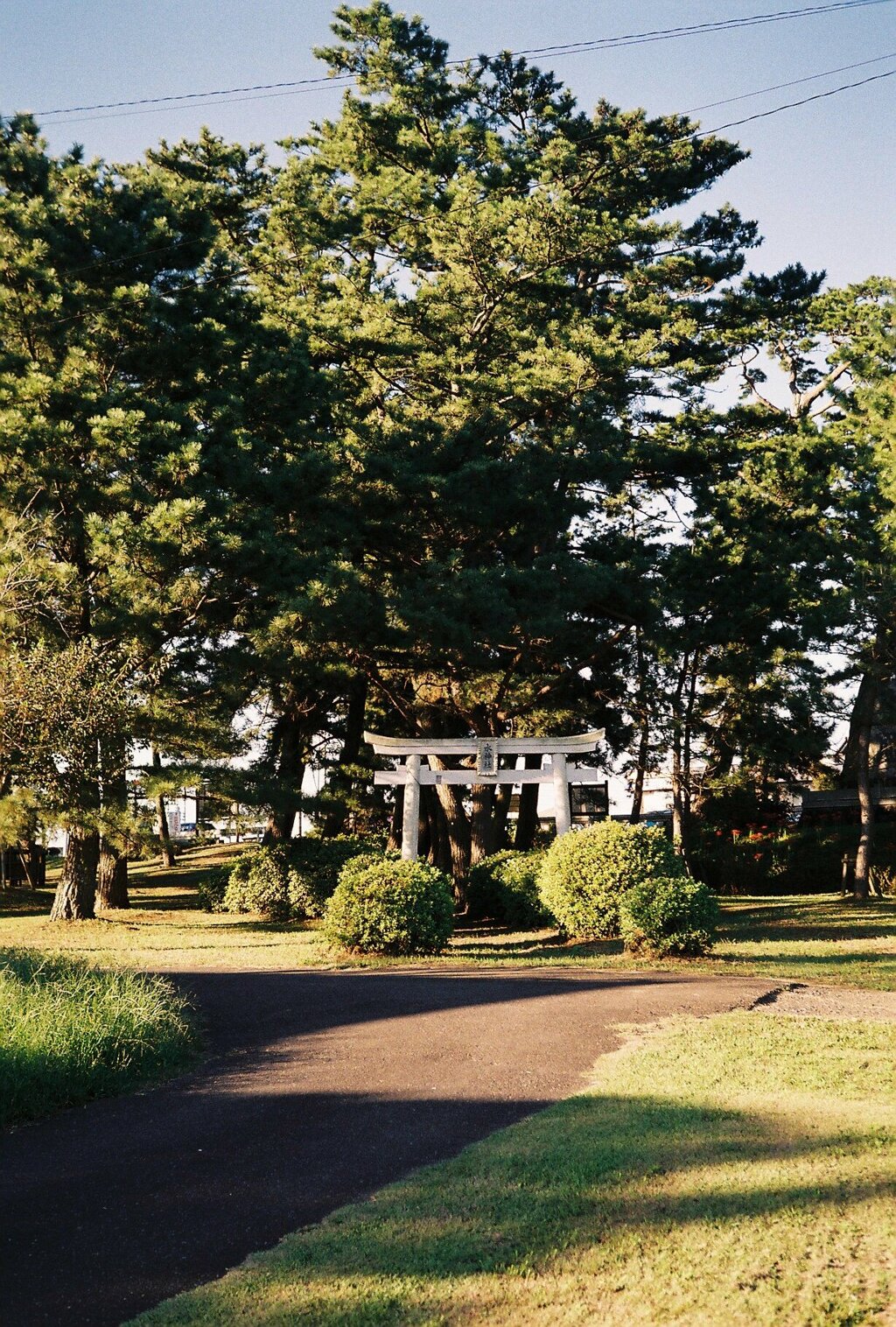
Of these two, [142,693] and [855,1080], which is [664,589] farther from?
[855,1080]

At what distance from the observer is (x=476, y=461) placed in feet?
67.8

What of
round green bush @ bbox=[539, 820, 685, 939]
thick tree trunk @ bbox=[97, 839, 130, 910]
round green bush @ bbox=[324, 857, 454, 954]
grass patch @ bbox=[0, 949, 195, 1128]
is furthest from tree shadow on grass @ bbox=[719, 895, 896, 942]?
thick tree trunk @ bbox=[97, 839, 130, 910]

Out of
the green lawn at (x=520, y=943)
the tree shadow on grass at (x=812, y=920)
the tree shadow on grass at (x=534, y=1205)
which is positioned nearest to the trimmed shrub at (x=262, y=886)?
the green lawn at (x=520, y=943)

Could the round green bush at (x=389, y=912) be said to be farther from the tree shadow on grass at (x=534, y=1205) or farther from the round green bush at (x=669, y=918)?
the tree shadow on grass at (x=534, y=1205)

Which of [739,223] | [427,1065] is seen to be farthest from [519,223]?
[427,1065]

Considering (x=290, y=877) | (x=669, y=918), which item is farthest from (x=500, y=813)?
(x=669, y=918)

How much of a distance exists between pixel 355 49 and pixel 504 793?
709 inches

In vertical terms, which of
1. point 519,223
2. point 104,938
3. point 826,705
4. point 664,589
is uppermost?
point 519,223

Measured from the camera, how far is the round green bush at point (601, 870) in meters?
15.7

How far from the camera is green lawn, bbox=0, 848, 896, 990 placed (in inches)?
552

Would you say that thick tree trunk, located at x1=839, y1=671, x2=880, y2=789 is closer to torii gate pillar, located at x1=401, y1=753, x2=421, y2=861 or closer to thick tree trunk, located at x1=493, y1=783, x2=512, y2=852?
thick tree trunk, located at x1=493, y1=783, x2=512, y2=852

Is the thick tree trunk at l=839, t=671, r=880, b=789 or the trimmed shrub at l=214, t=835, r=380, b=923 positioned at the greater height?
the thick tree trunk at l=839, t=671, r=880, b=789

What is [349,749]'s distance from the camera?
91.2 ft

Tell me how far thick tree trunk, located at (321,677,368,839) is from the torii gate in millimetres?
5197
